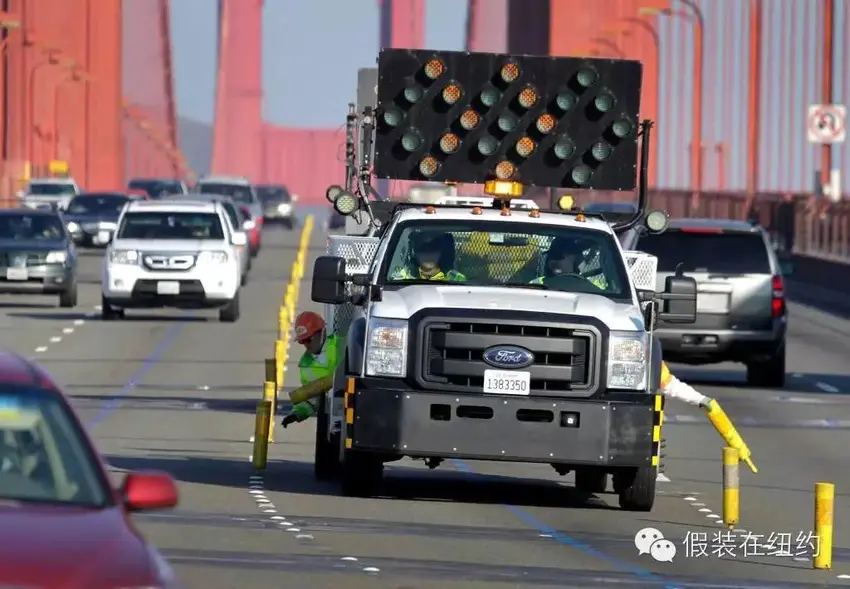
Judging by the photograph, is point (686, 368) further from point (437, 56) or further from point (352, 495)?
point (352, 495)

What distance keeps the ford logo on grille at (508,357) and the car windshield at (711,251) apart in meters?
11.3

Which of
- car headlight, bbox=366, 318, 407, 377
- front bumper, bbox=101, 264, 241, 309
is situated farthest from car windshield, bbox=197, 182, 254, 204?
car headlight, bbox=366, 318, 407, 377

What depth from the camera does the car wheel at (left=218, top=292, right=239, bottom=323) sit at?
3542 centimetres

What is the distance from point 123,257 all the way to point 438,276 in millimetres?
19825

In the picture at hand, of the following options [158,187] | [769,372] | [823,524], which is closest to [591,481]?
[823,524]

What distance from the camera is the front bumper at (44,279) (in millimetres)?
37906

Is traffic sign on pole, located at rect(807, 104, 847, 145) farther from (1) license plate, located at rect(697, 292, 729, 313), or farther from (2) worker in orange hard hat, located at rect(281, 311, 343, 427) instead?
(2) worker in orange hard hat, located at rect(281, 311, 343, 427)

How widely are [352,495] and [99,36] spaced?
124m

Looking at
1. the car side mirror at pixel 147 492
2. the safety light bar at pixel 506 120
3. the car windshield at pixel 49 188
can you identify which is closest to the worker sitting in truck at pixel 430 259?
the safety light bar at pixel 506 120

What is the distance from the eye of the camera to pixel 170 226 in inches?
1401

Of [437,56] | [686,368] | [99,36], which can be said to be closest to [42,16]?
[99,36]

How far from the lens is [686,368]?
29156 millimetres

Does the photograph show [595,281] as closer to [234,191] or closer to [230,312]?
[230,312]

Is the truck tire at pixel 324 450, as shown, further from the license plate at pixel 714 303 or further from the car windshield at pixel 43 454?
the license plate at pixel 714 303
